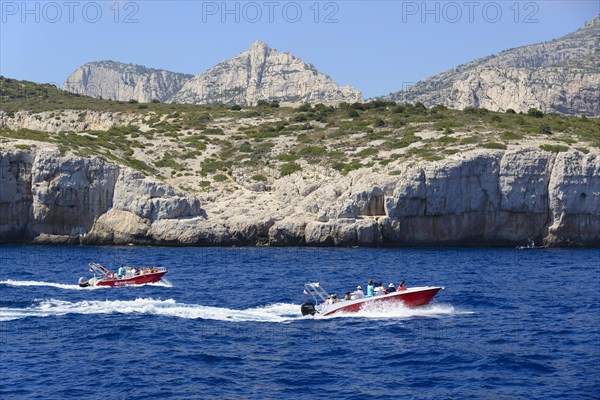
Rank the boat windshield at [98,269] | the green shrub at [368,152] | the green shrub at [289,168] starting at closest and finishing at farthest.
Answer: the boat windshield at [98,269] < the green shrub at [289,168] < the green shrub at [368,152]

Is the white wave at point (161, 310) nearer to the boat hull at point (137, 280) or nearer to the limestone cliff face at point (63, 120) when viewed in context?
the boat hull at point (137, 280)

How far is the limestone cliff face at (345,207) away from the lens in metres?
74.7

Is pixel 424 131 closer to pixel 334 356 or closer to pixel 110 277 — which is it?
pixel 110 277

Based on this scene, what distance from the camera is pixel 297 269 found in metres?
57.9

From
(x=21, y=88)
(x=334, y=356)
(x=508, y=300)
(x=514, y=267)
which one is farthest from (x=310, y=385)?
(x=21, y=88)

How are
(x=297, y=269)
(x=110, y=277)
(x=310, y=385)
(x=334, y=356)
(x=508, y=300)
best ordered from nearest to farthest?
(x=310, y=385) → (x=334, y=356) → (x=508, y=300) → (x=110, y=277) → (x=297, y=269)

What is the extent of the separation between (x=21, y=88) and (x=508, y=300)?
115 m

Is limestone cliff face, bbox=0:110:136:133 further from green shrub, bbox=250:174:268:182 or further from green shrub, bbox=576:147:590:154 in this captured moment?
green shrub, bbox=576:147:590:154

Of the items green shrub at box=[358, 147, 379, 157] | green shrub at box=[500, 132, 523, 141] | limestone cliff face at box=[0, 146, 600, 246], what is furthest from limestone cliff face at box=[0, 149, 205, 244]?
green shrub at box=[500, 132, 523, 141]

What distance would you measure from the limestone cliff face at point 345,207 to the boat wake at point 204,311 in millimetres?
32825

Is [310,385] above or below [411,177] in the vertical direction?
below

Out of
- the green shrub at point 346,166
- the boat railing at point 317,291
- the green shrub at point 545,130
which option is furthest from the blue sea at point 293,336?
the green shrub at point 545,130

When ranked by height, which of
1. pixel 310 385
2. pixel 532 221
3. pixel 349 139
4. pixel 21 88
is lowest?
pixel 310 385

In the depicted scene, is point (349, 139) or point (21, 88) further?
point (21, 88)
